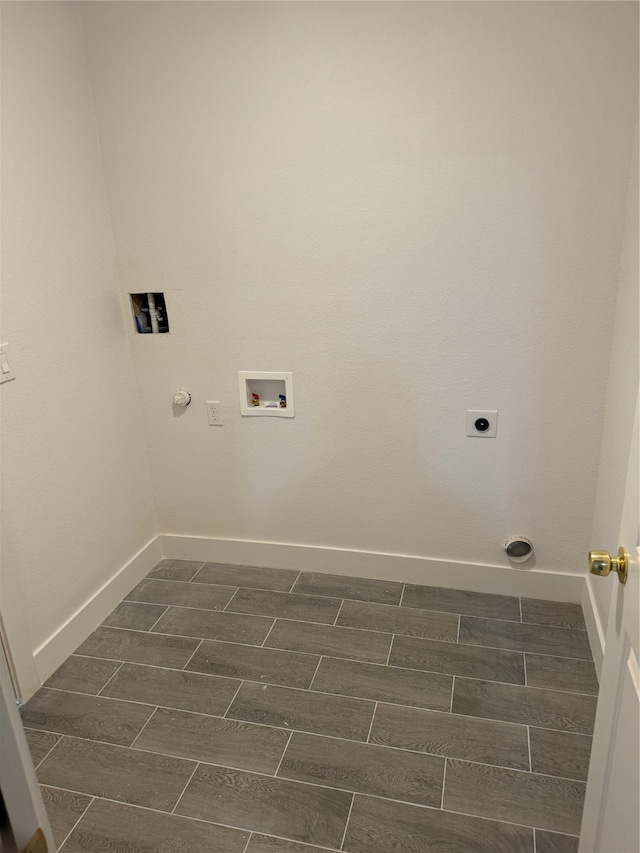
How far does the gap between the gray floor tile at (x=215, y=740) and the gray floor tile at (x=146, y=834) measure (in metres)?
0.20

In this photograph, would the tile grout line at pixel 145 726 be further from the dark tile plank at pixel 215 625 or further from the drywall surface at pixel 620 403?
the drywall surface at pixel 620 403

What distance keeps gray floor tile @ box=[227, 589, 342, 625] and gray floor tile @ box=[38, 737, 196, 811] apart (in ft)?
2.45

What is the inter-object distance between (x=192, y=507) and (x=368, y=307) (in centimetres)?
128

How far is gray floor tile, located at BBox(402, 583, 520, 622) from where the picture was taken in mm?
2391

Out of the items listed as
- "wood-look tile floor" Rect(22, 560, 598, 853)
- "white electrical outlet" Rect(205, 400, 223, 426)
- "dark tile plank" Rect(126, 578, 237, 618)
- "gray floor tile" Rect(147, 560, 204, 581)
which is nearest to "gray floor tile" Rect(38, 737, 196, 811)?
"wood-look tile floor" Rect(22, 560, 598, 853)

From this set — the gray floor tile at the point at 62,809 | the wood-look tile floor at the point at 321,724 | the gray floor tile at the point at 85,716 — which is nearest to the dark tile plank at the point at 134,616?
the wood-look tile floor at the point at 321,724

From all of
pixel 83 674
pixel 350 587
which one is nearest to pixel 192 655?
pixel 83 674

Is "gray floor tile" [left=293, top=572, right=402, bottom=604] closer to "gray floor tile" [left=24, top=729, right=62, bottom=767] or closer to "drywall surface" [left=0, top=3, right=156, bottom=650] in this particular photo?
"drywall surface" [left=0, top=3, right=156, bottom=650]

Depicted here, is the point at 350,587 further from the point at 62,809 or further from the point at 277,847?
the point at 62,809

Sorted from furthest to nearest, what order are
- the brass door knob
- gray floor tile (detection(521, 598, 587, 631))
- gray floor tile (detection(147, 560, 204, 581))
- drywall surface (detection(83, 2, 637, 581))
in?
1. gray floor tile (detection(147, 560, 204, 581))
2. gray floor tile (detection(521, 598, 587, 631))
3. drywall surface (detection(83, 2, 637, 581))
4. the brass door knob

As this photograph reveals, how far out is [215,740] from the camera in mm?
1832

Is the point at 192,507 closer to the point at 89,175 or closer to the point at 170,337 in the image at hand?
the point at 170,337

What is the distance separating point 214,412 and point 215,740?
131 cm

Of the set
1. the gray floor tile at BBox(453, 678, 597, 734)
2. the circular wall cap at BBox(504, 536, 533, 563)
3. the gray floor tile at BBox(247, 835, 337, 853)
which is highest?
the circular wall cap at BBox(504, 536, 533, 563)
